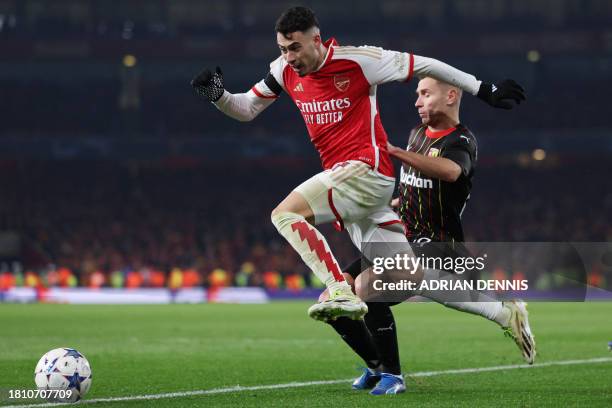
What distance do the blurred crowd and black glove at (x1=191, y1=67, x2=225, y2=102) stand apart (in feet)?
73.2

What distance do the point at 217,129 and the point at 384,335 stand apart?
2916 cm

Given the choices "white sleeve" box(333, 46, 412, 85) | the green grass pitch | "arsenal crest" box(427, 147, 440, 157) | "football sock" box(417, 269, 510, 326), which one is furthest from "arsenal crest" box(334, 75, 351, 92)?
the green grass pitch

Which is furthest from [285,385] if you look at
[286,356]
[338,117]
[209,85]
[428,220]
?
[286,356]

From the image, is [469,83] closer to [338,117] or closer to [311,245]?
[338,117]

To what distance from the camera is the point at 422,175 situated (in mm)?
6973

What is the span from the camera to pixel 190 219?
112ft

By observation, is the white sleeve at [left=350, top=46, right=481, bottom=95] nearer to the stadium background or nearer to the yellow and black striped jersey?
the yellow and black striped jersey

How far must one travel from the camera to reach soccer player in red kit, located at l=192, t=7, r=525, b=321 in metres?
5.98

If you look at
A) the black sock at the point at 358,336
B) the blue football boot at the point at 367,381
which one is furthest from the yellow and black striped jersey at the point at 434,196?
the blue football boot at the point at 367,381

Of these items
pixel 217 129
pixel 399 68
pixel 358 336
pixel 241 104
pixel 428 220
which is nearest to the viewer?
pixel 399 68

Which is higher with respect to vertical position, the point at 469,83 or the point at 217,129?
the point at 217,129

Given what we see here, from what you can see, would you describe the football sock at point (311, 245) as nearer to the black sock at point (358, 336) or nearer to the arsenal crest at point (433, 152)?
the black sock at point (358, 336)

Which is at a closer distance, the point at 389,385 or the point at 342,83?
the point at 342,83

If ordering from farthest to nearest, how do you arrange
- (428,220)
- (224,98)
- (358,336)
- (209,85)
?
(428,220)
(358,336)
(224,98)
(209,85)
